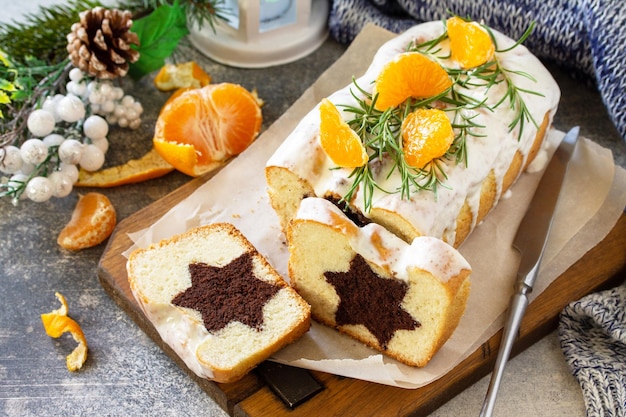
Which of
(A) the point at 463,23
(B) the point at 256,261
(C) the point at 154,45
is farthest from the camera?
(C) the point at 154,45

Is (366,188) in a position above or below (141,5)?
above

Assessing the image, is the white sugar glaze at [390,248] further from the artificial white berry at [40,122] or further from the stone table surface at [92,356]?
the artificial white berry at [40,122]

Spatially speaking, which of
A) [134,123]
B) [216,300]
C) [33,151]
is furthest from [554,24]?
[33,151]

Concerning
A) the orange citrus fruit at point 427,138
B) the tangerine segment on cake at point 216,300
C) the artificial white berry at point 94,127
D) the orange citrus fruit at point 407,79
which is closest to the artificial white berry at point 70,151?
the artificial white berry at point 94,127

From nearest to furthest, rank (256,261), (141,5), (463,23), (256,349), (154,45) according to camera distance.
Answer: (256,349) < (256,261) < (463,23) < (154,45) < (141,5)

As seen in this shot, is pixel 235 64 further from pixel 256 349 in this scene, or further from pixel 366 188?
pixel 256 349

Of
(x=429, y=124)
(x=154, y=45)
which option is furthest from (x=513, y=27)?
(x=154, y=45)

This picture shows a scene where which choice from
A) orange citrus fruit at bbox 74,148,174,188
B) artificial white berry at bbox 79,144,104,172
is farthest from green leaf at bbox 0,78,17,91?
orange citrus fruit at bbox 74,148,174,188
